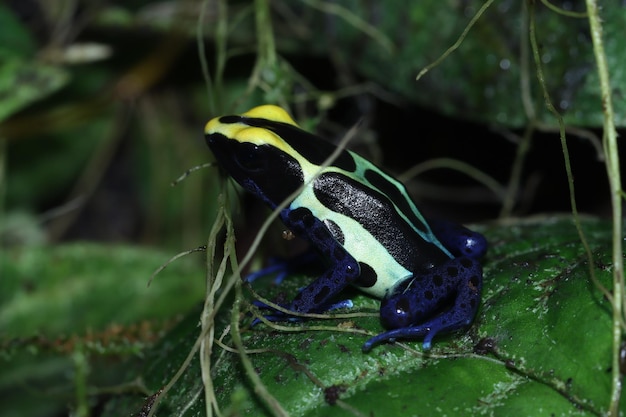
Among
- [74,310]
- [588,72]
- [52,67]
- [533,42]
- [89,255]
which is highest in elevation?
[52,67]

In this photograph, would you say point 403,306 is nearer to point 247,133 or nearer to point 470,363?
point 470,363

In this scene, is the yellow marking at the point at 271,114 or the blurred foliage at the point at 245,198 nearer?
the blurred foliage at the point at 245,198

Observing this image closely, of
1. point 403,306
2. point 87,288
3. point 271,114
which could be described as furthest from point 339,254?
point 87,288

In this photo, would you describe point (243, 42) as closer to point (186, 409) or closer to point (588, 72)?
point (588, 72)

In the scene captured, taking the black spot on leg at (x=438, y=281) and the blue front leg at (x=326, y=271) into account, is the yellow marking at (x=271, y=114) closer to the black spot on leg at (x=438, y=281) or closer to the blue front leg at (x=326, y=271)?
the blue front leg at (x=326, y=271)

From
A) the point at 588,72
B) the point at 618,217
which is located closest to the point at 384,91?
the point at 588,72

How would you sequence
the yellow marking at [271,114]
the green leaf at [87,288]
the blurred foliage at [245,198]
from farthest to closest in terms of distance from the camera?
the green leaf at [87,288] < the yellow marking at [271,114] < the blurred foliage at [245,198]

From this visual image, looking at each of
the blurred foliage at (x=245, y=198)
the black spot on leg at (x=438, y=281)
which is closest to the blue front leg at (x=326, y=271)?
the blurred foliage at (x=245, y=198)
